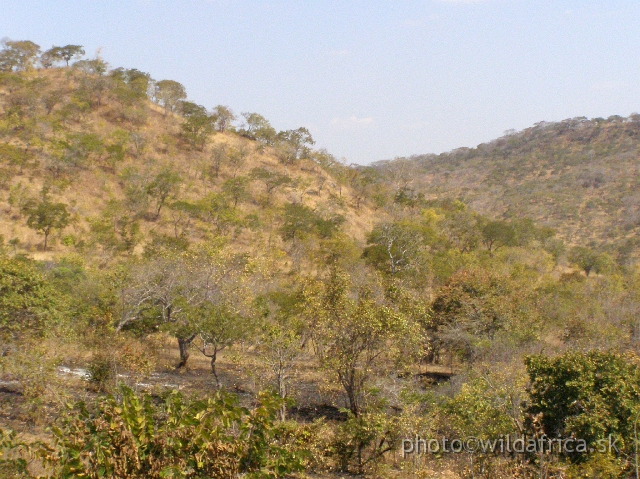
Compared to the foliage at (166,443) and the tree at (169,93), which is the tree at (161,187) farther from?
the foliage at (166,443)

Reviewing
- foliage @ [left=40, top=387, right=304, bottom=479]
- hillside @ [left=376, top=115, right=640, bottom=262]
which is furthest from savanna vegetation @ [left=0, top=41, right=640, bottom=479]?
hillside @ [left=376, top=115, right=640, bottom=262]

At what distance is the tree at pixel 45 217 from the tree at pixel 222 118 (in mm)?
22046

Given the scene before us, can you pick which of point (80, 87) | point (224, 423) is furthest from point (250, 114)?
point (224, 423)

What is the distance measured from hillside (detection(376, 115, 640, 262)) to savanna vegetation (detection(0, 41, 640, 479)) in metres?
1.20

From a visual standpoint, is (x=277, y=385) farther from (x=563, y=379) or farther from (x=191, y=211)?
(x=191, y=211)

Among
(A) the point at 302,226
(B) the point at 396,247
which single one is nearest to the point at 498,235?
(B) the point at 396,247

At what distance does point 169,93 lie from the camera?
46250mm

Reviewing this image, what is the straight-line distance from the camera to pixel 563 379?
8320 millimetres

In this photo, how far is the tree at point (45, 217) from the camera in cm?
2623

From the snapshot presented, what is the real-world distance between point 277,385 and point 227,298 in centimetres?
412

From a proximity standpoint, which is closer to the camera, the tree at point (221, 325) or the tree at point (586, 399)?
the tree at point (586, 399)

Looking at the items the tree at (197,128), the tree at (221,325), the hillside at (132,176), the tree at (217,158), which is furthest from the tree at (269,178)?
the tree at (221,325)

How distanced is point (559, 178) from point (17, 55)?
183 feet

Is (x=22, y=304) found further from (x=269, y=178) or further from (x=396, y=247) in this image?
(x=269, y=178)
